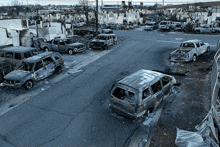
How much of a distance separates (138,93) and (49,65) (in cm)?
666

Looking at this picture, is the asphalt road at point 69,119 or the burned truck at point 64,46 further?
the burned truck at point 64,46

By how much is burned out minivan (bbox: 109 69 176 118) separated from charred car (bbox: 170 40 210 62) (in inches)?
223

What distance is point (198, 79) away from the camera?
959 cm

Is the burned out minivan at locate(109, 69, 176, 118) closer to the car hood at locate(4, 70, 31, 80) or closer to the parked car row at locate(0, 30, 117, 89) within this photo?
the parked car row at locate(0, 30, 117, 89)

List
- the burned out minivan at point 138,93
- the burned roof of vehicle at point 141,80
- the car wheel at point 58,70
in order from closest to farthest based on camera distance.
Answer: the burned out minivan at point 138,93 → the burned roof of vehicle at point 141,80 → the car wheel at point 58,70

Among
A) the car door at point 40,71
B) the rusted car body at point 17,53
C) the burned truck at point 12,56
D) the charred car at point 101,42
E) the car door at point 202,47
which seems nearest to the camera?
the car door at point 40,71

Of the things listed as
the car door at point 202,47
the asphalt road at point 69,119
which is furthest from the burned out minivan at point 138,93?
the car door at point 202,47

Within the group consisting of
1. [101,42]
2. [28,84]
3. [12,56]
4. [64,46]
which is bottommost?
[28,84]

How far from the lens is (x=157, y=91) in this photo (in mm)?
6852

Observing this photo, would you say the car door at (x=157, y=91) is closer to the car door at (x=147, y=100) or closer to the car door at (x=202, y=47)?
the car door at (x=147, y=100)

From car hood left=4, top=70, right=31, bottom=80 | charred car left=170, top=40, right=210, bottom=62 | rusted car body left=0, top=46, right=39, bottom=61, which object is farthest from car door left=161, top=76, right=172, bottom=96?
rusted car body left=0, top=46, right=39, bottom=61

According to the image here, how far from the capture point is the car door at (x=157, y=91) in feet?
21.8

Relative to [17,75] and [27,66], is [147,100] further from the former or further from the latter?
[27,66]

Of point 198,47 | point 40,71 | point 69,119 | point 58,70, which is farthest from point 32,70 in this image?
point 198,47
